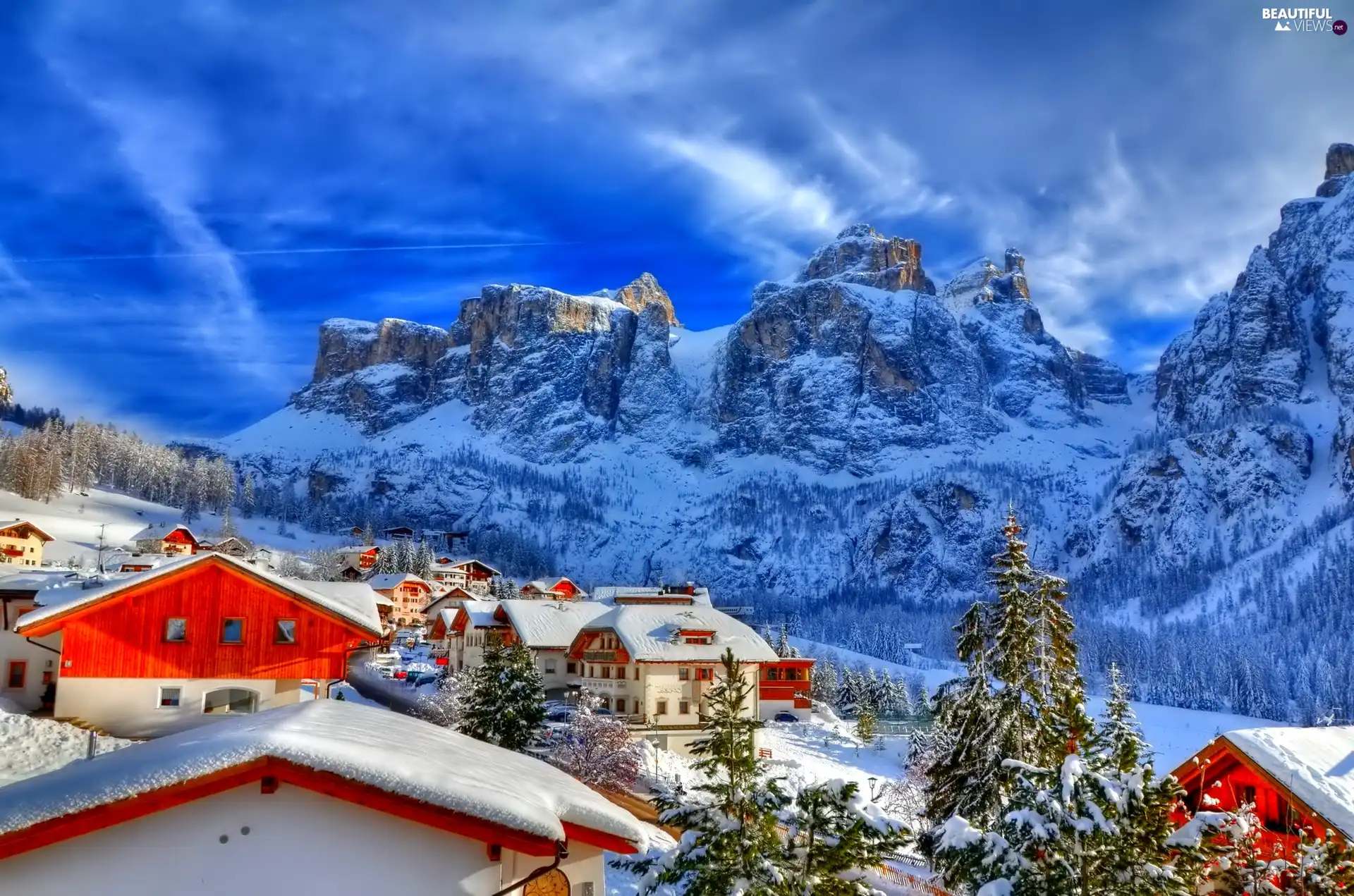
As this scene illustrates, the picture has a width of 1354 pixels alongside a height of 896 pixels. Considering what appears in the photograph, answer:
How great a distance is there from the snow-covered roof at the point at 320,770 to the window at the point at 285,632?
752 inches

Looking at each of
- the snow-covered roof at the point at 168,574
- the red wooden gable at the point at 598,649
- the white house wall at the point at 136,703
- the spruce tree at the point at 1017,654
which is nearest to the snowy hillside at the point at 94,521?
the red wooden gable at the point at 598,649

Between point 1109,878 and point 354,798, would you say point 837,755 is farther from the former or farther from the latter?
point 354,798

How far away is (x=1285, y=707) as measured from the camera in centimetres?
14212

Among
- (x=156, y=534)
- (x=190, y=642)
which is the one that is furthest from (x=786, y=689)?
(x=156, y=534)

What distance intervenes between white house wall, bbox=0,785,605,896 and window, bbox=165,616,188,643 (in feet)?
67.7

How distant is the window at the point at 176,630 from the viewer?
25672 mm

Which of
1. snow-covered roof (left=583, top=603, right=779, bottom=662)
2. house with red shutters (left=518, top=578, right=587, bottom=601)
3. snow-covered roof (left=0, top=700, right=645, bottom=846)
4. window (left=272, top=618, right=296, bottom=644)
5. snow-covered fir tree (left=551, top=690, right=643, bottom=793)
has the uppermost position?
snow-covered roof (left=0, top=700, right=645, bottom=846)

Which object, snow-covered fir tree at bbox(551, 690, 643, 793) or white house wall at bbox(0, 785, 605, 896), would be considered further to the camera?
snow-covered fir tree at bbox(551, 690, 643, 793)

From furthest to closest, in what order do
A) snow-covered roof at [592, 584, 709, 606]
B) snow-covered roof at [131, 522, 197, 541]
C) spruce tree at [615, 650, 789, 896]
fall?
snow-covered roof at [131, 522, 197, 541], snow-covered roof at [592, 584, 709, 606], spruce tree at [615, 650, 789, 896]

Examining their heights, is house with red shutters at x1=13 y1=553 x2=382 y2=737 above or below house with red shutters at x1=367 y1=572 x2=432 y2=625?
above

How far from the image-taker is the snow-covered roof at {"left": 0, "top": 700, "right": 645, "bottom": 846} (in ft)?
22.8

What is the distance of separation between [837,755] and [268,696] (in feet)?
155

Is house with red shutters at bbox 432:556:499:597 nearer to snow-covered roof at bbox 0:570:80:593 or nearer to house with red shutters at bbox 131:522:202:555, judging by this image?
house with red shutters at bbox 131:522:202:555

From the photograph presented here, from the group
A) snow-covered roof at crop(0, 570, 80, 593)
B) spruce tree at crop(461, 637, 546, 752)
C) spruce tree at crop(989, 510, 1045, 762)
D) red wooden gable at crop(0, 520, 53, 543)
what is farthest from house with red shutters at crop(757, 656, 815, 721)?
red wooden gable at crop(0, 520, 53, 543)
